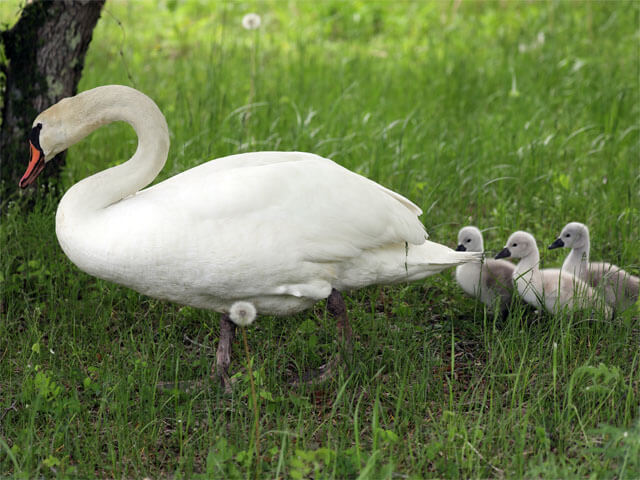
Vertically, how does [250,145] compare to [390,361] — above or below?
above

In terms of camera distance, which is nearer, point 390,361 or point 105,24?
point 390,361

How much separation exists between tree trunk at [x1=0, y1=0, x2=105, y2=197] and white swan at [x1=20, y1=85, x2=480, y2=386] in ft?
4.47

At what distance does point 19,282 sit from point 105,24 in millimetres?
4851

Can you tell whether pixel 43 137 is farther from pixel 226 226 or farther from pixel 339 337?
pixel 339 337

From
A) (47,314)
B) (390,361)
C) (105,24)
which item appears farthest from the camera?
(105,24)

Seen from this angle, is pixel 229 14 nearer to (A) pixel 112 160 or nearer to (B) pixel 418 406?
(A) pixel 112 160

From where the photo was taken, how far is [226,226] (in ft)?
10.4

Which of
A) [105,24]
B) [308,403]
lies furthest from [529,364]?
[105,24]

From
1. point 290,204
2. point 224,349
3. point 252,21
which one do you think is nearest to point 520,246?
point 290,204

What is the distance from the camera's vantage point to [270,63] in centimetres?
787

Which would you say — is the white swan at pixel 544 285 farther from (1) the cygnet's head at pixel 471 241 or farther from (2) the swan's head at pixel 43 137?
(2) the swan's head at pixel 43 137

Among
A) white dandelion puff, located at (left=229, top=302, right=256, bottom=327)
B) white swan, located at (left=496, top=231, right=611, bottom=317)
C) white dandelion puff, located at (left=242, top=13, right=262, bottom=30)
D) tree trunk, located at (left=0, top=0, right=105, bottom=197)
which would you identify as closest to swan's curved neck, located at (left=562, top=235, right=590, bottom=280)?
white swan, located at (left=496, top=231, right=611, bottom=317)

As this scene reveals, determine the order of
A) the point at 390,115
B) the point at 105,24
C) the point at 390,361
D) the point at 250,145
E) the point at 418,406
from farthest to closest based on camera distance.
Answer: the point at 105,24, the point at 390,115, the point at 250,145, the point at 390,361, the point at 418,406

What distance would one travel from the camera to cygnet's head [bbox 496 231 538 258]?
13.7 feet
